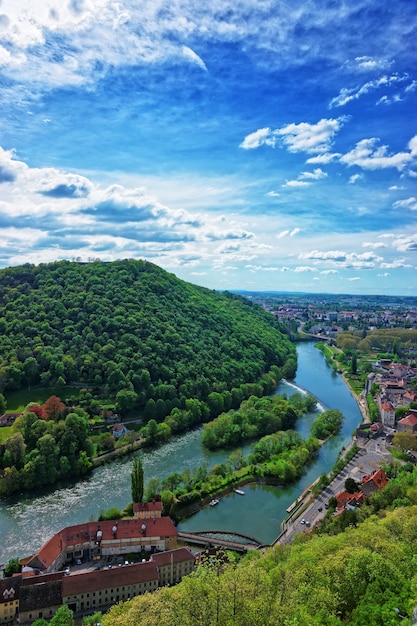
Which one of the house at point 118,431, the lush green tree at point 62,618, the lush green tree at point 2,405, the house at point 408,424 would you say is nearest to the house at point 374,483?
the house at point 408,424

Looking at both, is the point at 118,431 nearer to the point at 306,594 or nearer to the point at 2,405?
the point at 2,405

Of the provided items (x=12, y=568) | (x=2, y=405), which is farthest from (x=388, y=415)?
(x=2, y=405)

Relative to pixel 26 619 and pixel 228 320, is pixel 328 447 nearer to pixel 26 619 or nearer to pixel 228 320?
pixel 26 619

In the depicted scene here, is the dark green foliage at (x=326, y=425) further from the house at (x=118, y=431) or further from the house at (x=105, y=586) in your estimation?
the house at (x=105, y=586)

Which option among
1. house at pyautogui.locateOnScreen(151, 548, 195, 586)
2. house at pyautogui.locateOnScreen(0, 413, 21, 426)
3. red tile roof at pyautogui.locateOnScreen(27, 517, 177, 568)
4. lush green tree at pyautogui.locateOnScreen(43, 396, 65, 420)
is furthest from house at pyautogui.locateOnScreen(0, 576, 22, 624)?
house at pyautogui.locateOnScreen(0, 413, 21, 426)

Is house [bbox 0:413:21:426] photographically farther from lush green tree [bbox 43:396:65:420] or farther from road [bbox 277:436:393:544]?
road [bbox 277:436:393:544]

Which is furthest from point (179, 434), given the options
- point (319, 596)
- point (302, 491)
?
point (319, 596)
